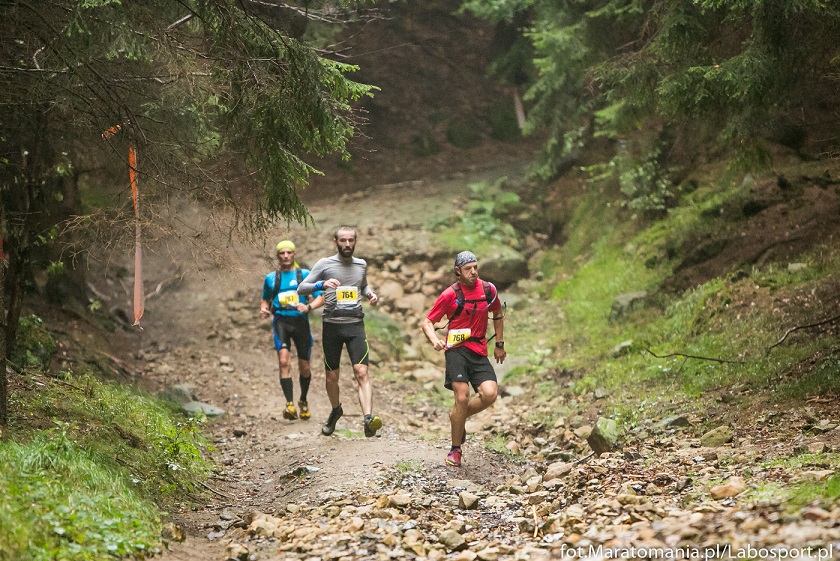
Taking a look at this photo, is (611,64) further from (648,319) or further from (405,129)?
(405,129)

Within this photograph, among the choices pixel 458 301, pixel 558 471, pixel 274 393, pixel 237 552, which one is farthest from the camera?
pixel 274 393

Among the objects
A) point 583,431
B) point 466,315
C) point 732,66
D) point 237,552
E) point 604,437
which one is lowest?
point 583,431

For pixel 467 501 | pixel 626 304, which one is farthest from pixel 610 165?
pixel 467 501

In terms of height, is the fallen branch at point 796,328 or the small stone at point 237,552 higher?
the fallen branch at point 796,328

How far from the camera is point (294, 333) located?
10.1 m

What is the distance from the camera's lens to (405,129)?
79.4 feet

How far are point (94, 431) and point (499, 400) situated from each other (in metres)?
6.29

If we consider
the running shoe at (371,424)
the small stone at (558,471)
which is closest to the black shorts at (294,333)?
the running shoe at (371,424)

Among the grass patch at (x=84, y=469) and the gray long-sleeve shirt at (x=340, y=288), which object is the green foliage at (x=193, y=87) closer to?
the gray long-sleeve shirt at (x=340, y=288)

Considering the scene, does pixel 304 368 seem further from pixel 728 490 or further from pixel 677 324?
pixel 728 490

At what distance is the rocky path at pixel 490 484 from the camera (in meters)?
4.61

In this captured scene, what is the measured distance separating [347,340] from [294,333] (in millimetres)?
1583

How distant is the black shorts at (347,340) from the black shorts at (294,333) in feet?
4.40

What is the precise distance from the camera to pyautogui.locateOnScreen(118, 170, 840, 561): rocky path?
4605mm
